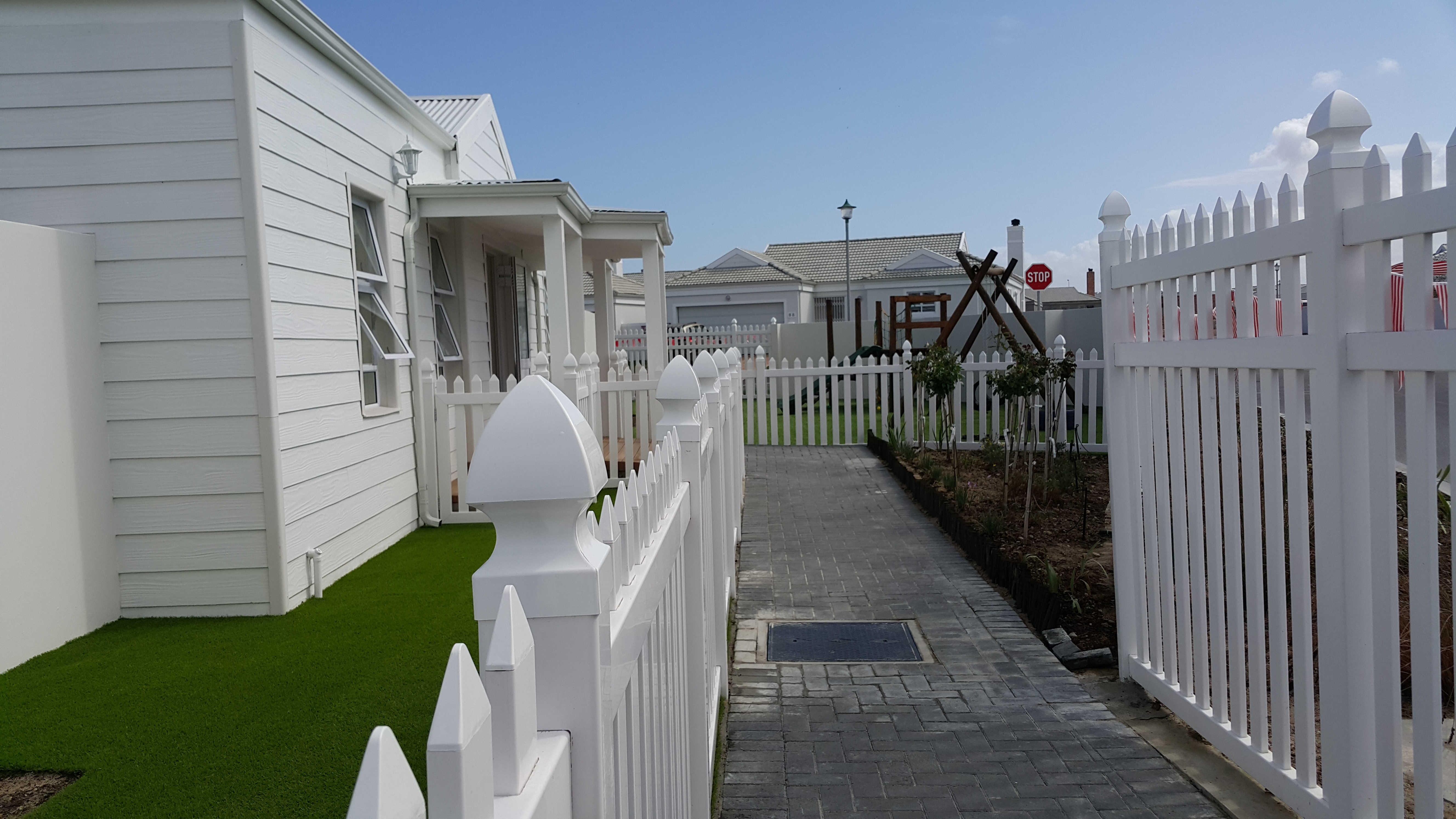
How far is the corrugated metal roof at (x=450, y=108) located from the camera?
11164 mm

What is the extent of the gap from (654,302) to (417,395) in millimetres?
3760

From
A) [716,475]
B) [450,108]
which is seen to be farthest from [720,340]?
[716,475]

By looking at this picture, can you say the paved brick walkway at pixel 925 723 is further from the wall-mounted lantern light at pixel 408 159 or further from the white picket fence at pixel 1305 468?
the wall-mounted lantern light at pixel 408 159

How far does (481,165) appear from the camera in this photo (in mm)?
12094

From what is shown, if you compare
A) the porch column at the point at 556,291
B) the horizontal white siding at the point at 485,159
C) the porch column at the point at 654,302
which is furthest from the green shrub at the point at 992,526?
the horizontal white siding at the point at 485,159

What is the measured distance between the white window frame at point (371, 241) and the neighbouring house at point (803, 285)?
25414 millimetres

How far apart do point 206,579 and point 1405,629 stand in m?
6.28

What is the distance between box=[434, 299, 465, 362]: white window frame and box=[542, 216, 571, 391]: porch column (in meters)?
1.07

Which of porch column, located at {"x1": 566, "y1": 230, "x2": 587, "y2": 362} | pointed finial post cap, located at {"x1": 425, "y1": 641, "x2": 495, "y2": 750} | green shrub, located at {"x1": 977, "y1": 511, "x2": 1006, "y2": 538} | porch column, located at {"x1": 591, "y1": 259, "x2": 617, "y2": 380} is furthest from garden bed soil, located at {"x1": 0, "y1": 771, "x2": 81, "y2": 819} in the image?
porch column, located at {"x1": 591, "y1": 259, "x2": 617, "y2": 380}

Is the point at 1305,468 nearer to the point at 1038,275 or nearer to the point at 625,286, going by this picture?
the point at 1038,275

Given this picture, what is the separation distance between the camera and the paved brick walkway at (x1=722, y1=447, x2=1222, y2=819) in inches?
136

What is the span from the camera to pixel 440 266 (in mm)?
9984

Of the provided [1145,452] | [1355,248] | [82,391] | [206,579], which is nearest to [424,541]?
[206,579]

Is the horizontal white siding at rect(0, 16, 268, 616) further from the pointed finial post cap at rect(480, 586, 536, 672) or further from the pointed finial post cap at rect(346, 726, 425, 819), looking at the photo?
the pointed finial post cap at rect(346, 726, 425, 819)
